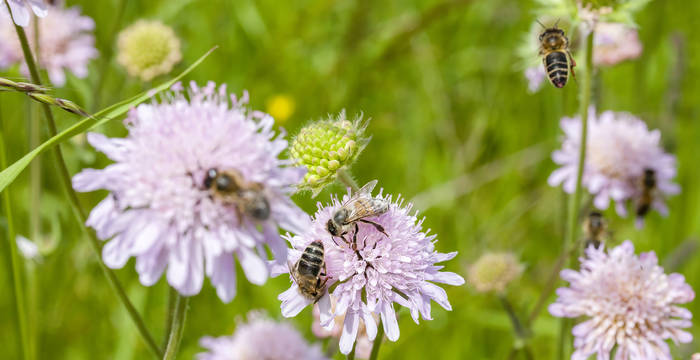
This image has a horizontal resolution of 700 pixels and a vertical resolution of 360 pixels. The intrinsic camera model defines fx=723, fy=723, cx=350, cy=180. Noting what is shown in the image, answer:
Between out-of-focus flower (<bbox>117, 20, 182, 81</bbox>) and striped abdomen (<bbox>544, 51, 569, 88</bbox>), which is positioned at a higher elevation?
out-of-focus flower (<bbox>117, 20, 182, 81</bbox>)

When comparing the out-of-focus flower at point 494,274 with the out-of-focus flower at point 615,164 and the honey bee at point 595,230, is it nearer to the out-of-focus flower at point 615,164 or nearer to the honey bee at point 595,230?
the honey bee at point 595,230

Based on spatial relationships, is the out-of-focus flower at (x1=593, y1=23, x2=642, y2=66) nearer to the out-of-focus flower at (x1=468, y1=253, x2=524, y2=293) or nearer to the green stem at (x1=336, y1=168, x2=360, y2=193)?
the out-of-focus flower at (x1=468, y1=253, x2=524, y2=293)

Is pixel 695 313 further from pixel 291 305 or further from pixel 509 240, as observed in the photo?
pixel 291 305

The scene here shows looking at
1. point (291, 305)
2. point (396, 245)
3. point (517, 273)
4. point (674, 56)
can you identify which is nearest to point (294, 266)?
point (291, 305)

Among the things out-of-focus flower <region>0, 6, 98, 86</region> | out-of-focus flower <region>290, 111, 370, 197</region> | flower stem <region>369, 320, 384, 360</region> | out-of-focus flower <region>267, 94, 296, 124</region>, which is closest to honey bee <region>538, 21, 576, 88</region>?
out-of-focus flower <region>290, 111, 370, 197</region>

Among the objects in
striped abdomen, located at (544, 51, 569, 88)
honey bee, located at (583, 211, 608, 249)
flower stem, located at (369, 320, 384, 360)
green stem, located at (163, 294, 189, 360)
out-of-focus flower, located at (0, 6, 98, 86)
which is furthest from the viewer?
out-of-focus flower, located at (0, 6, 98, 86)

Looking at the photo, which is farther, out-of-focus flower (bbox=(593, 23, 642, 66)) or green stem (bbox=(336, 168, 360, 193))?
out-of-focus flower (bbox=(593, 23, 642, 66))

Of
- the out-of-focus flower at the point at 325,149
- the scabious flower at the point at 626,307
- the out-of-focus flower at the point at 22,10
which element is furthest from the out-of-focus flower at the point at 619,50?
the out-of-focus flower at the point at 22,10
